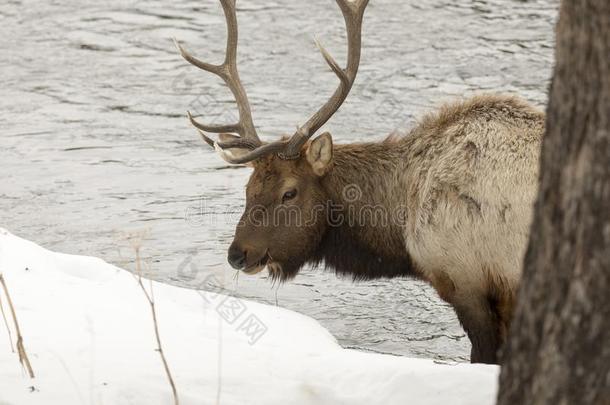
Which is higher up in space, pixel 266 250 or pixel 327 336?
pixel 266 250

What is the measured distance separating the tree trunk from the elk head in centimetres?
314

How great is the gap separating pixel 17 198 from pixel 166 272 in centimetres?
205

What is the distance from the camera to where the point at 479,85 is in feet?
39.1

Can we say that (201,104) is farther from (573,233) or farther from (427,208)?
(573,233)

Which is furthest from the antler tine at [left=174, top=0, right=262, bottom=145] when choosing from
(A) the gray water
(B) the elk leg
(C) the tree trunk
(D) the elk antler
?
(C) the tree trunk

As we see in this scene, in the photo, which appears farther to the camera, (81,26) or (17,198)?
(81,26)

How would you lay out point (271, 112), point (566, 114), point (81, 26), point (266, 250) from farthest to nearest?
point (81, 26) < point (271, 112) < point (266, 250) < point (566, 114)

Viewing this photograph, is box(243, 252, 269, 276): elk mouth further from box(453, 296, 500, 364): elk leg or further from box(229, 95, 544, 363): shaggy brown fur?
box(453, 296, 500, 364): elk leg

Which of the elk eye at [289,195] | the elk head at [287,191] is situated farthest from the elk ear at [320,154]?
the elk eye at [289,195]

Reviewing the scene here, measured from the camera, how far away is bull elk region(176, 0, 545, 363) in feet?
19.8

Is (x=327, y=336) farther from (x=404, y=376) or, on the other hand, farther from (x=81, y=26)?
(x=81, y=26)

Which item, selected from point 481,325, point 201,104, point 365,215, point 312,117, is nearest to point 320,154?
point 312,117

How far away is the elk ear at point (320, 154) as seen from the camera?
6.46m

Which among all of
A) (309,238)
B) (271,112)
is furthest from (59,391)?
(271,112)
